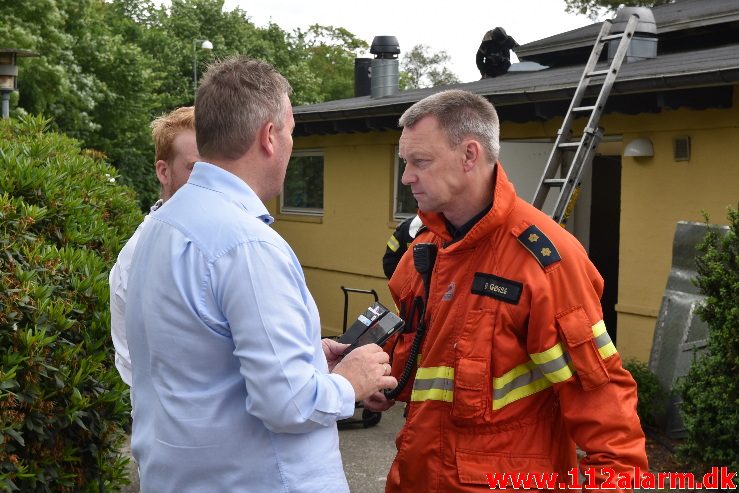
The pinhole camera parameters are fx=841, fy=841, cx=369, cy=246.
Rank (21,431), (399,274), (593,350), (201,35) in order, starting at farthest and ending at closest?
1. (201,35)
2. (399,274)
3. (21,431)
4. (593,350)

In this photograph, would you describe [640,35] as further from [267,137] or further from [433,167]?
[267,137]

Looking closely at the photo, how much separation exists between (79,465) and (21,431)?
1.34 ft

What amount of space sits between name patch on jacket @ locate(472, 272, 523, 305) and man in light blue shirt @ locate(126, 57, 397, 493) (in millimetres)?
556

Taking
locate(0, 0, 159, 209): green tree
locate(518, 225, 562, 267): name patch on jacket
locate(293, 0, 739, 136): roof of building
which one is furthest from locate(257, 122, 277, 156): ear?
locate(0, 0, 159, 209): green tree

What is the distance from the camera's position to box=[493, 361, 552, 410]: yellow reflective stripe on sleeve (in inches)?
97.0

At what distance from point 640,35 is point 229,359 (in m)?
8.57

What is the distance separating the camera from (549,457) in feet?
8.23

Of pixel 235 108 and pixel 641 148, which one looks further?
pixel 641 148

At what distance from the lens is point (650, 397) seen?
277 inches

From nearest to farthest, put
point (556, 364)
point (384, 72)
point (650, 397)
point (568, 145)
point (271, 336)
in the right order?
point (271, 336), point (556, 364), point (650, 397), point (568, 145), point (384, 72)

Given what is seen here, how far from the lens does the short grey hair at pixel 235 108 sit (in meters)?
2.07

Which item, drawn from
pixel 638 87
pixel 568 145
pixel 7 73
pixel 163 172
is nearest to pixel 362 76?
pixel 7 73

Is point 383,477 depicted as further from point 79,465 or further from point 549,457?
point 549,457

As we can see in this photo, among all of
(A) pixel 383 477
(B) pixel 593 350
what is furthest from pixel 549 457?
(A) pixel 383 477
